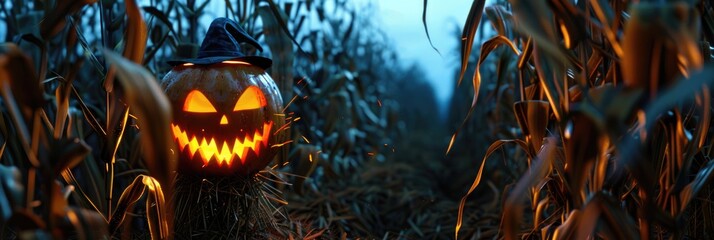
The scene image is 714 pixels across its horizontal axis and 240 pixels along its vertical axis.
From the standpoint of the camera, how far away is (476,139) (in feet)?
8.99

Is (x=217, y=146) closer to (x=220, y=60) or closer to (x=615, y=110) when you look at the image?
(x=220, y=60)

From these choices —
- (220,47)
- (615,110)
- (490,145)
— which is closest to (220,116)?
(220,47)

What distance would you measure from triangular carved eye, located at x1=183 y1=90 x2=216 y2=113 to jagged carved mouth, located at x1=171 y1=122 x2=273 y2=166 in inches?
1.7

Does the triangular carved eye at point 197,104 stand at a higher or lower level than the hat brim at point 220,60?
lower

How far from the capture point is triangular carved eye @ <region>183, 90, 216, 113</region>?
953 millimetres

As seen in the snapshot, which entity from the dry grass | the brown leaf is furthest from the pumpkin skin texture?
the brown leaf

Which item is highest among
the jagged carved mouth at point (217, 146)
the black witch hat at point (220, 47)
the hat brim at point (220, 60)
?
the black witch hat at point (220, 47)

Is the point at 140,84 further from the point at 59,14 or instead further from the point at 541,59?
the point at 541,59

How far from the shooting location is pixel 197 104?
0.97 m

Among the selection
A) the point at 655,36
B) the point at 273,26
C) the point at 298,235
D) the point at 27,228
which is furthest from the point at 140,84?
the point at 273,26

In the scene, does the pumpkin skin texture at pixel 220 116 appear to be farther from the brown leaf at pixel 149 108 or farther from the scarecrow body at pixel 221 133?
the brown leaf at pixel 149 108

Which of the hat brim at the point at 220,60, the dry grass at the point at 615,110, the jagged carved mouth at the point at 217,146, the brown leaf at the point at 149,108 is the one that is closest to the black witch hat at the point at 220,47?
the hat brim at the point at 220,60

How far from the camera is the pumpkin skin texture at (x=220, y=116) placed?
37.4 inches

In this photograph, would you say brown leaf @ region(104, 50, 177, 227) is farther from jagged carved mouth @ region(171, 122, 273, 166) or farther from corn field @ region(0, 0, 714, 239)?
jagged carved mouth @ region(171, 122, 273, 166)
